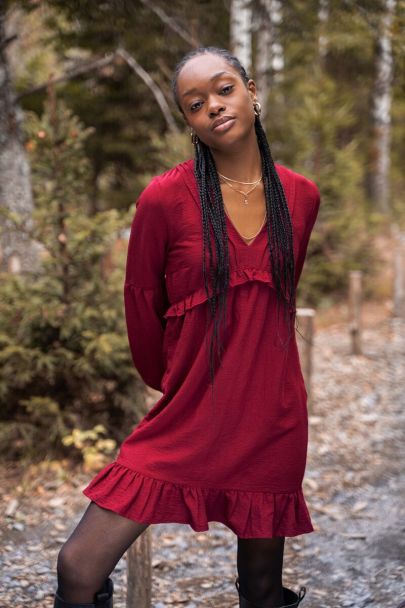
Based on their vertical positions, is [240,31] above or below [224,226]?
above

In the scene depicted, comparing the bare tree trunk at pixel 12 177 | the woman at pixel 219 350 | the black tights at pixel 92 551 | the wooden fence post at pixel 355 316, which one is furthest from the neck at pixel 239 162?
the wooden fence post at pixel 355 316

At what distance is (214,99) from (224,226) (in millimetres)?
415

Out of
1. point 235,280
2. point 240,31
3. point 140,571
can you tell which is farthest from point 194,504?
point 240,31

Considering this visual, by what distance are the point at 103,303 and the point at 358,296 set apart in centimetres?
414

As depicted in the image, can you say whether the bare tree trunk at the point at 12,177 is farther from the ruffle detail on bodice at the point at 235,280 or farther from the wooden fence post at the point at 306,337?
the ruffle detail on bodice at the point at 235,280

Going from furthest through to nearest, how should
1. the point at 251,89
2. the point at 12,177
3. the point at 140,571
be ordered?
1. the point at 12,177
2. the point at 140,571
3. the point at 251,89

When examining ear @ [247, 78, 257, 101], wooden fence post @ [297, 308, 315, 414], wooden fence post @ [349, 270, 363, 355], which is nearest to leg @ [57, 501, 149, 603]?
ear @ [247, 78, 257, 101]

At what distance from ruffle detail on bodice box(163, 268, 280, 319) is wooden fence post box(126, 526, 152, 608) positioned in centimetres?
127

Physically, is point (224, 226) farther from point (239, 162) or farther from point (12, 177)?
point (12, 177)

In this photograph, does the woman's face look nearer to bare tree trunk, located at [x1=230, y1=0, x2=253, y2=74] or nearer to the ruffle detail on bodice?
the ruffle detail on bodice

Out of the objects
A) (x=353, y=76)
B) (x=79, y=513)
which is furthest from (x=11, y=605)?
(x=353, y=76)

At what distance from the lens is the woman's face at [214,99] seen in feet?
7.35

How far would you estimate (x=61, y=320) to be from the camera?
475cm

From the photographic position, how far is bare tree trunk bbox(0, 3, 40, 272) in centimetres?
644
